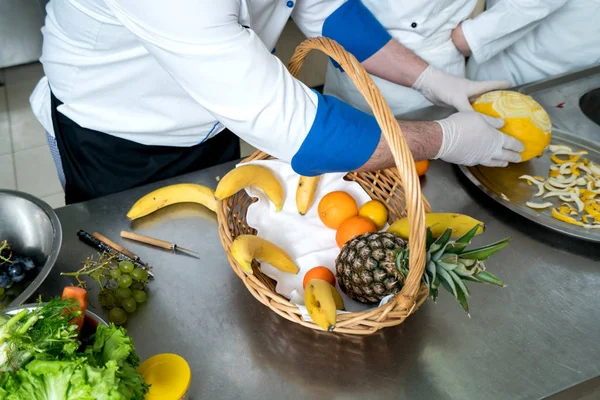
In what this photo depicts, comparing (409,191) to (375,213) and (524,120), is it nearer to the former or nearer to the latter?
(375,213)

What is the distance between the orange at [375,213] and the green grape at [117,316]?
0.54 meters

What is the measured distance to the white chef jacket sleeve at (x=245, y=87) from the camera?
877mm

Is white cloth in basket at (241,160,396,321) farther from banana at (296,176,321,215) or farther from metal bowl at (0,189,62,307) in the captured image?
metal bowl at (0,189,62,307)

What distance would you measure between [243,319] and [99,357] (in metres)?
0.35

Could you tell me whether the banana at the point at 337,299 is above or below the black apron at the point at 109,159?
above

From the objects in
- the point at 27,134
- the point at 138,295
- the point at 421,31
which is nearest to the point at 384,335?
the point at 138,295

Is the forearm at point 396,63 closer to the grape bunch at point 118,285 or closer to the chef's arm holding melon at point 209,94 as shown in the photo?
the chef's arm holding melon at point 209,94

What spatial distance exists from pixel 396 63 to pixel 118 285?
104 cm

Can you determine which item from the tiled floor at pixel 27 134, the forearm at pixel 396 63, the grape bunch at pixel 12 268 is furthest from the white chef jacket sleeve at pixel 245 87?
the tiled floor at pixel 27 134

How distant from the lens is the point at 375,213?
118cm

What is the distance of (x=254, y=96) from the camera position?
94 centimetres

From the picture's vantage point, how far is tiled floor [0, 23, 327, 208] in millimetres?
2740

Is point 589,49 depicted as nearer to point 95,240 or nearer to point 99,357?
point 95,240

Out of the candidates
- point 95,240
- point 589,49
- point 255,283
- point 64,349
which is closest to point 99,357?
point 64,349
